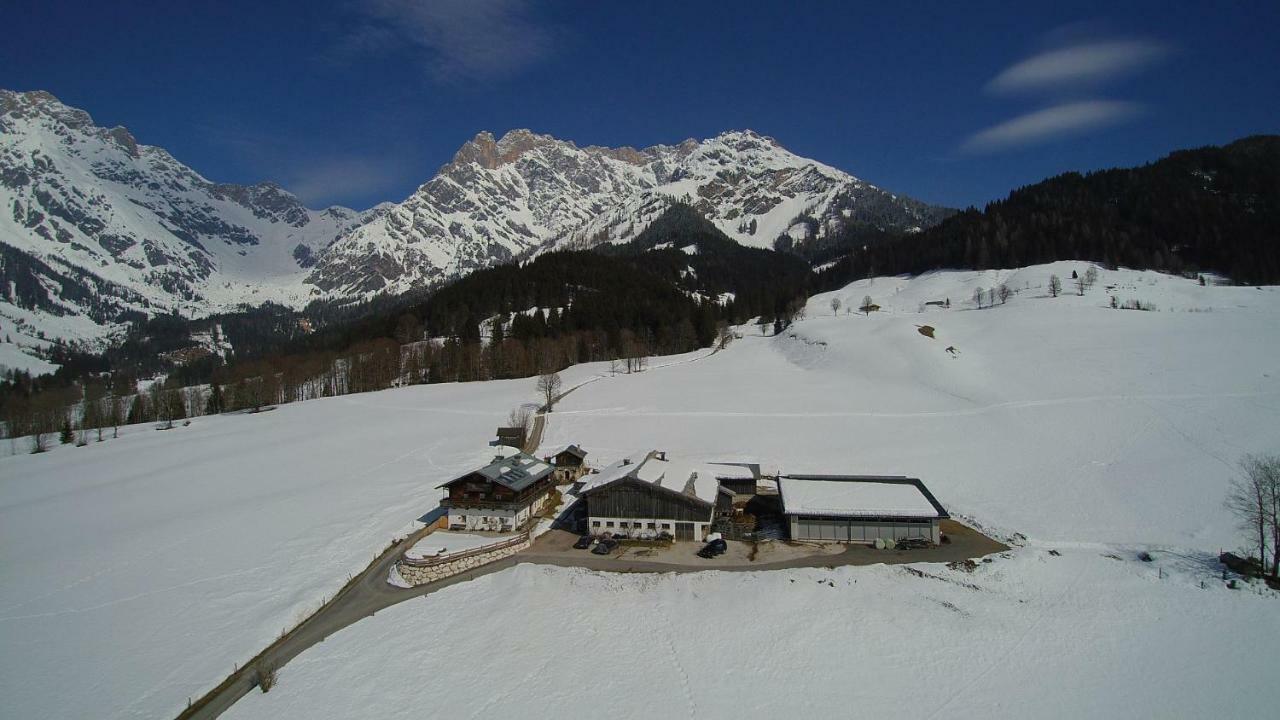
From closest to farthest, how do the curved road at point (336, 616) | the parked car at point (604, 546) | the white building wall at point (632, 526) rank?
the curved road at point (336, 616) < the parked car at point (604, 546) < the white building wall at point (632, 526)

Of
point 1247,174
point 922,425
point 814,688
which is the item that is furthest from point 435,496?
point 1247,174

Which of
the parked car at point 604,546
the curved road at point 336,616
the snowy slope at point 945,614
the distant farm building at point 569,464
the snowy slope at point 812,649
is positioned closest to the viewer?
the snowy slope at point 812,649

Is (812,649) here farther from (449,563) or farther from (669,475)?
(449,563)

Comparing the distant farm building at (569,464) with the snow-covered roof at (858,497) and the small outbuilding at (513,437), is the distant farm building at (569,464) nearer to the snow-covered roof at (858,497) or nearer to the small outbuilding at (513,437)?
the small outbuilding at (513,437)

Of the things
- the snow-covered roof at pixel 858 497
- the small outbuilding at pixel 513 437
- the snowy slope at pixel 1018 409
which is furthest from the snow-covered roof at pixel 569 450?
the snow-covered roof at pixel 858 497

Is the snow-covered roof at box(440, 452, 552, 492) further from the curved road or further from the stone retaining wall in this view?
the curved road

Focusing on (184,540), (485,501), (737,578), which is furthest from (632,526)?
(184,540)
